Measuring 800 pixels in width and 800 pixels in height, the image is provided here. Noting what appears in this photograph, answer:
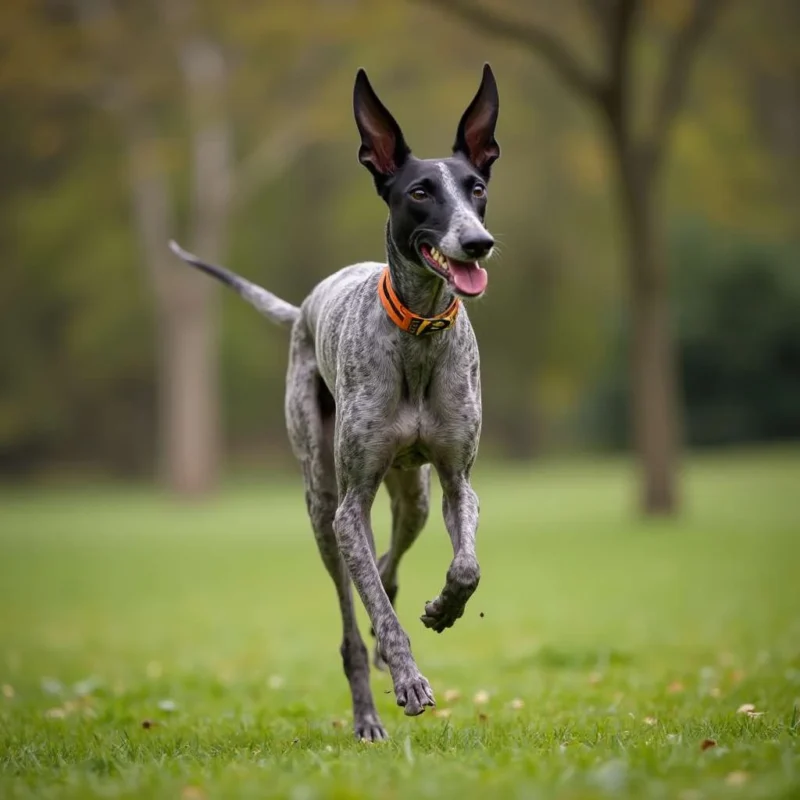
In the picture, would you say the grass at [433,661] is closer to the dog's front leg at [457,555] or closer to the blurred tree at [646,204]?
the dog's front leg at [457,555]

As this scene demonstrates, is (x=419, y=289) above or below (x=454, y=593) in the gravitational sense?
above

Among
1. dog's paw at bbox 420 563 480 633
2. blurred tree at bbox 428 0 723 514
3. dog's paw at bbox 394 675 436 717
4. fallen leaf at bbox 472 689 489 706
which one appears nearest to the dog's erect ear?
dog's paw at bbox 420 563 480 633

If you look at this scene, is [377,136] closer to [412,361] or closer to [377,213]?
[412,361]

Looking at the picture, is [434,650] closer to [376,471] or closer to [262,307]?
[262,307]

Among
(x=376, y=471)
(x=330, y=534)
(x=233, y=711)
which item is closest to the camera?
(x=376, y=471)

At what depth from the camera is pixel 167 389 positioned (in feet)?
94.8

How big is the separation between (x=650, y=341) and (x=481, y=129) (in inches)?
525

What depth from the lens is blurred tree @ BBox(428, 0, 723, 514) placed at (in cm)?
1800

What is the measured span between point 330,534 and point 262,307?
1574mm

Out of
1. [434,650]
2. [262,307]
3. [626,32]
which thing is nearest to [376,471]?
[262,307]

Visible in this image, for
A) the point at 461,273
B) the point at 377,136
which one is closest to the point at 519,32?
the point at 377,136

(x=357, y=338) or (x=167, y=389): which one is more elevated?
(x=167, y=389)

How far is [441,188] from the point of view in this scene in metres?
5.03

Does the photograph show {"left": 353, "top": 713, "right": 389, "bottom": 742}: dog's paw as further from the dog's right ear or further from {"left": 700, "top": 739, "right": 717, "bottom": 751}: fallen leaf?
the dog's right ear
